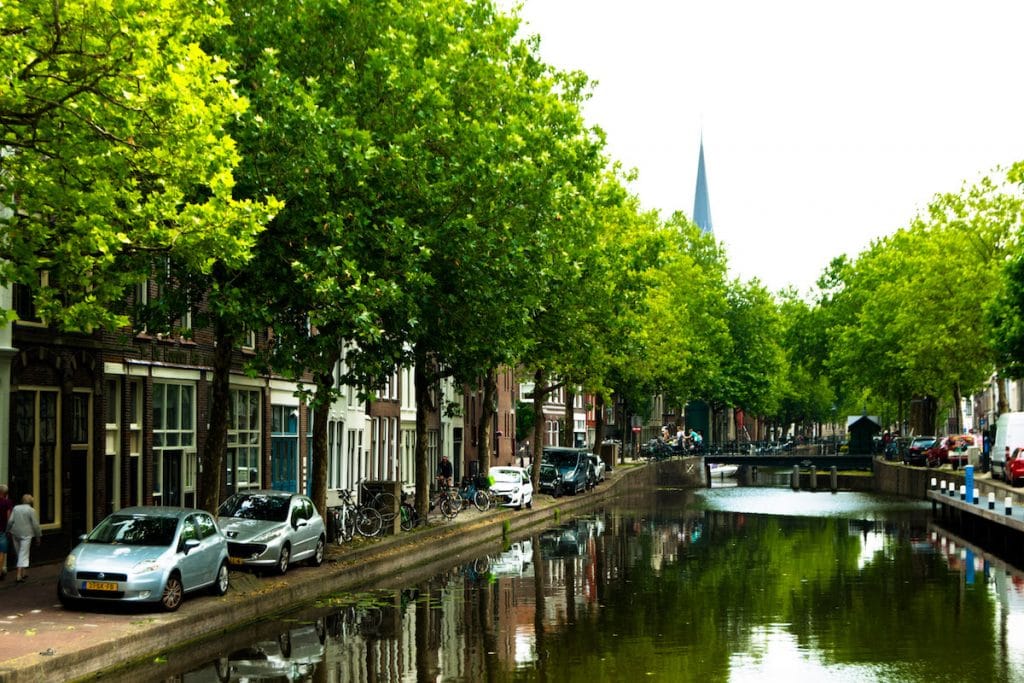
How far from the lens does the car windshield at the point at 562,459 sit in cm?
6900

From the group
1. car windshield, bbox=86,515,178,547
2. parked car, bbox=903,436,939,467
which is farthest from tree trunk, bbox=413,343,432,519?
parked car, bbox=903,436,939,467

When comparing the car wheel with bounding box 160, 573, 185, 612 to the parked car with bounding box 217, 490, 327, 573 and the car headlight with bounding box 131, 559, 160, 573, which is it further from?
the parked car with bounding box 217, 490, 327, 573

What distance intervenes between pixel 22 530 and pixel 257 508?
16.3ft

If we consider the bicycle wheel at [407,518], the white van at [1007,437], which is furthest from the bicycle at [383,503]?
the white van at [1007,437]

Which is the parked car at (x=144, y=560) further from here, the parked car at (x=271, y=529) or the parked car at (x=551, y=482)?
the parked car at (x=551, y=482)

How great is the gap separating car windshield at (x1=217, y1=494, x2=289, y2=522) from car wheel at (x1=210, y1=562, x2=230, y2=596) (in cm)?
419

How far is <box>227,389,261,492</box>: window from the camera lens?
41.9 m

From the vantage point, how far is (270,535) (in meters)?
27.9

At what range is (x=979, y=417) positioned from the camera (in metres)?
152

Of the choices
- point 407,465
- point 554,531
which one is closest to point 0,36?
point 554,531

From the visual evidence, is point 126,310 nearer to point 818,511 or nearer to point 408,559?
point 408,559

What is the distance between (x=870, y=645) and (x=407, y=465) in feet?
147

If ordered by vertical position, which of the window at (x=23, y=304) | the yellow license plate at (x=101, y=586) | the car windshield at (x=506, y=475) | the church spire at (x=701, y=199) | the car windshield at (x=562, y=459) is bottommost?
the yellow license plate at (x=101, y=586)

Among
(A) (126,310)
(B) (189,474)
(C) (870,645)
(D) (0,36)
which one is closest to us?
(D) (0,36)
